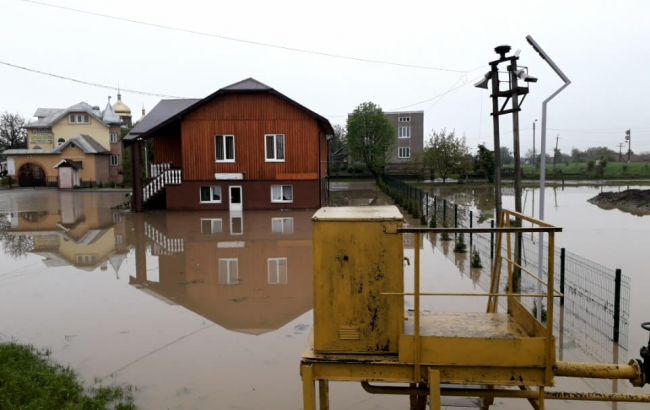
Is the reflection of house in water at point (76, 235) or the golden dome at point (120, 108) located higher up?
the golden dome at point (120, 108)

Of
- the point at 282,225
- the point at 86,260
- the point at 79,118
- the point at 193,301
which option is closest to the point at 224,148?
the point at 282,225

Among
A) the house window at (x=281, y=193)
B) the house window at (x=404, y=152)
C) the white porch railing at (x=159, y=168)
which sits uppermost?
the house window at (x=404, y=152)

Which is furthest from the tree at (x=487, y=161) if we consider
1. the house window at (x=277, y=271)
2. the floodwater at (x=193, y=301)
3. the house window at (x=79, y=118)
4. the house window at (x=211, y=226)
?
the house window at (x=277, y=271)

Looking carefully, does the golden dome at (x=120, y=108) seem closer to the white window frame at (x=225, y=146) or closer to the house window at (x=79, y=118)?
the house window at (x=79, y=118)

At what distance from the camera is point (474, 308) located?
10.1 m

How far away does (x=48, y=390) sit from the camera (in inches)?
252

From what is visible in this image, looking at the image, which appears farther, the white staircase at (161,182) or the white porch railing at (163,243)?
the white staircase at (161,182)

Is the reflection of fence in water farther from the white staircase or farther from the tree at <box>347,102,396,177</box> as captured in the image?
the tree at <box>347,102,396,177</box>

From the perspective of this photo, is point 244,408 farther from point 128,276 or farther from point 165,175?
point 165,175

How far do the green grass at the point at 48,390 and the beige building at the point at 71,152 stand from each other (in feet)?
167

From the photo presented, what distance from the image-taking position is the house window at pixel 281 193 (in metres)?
28.3

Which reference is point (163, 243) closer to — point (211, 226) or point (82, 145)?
point (211, 226)

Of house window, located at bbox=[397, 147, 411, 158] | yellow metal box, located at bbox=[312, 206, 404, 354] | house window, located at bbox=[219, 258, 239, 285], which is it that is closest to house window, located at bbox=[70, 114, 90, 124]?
house window, located at bbox=[397, 147, 411, 158]

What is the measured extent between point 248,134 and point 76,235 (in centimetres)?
1057
